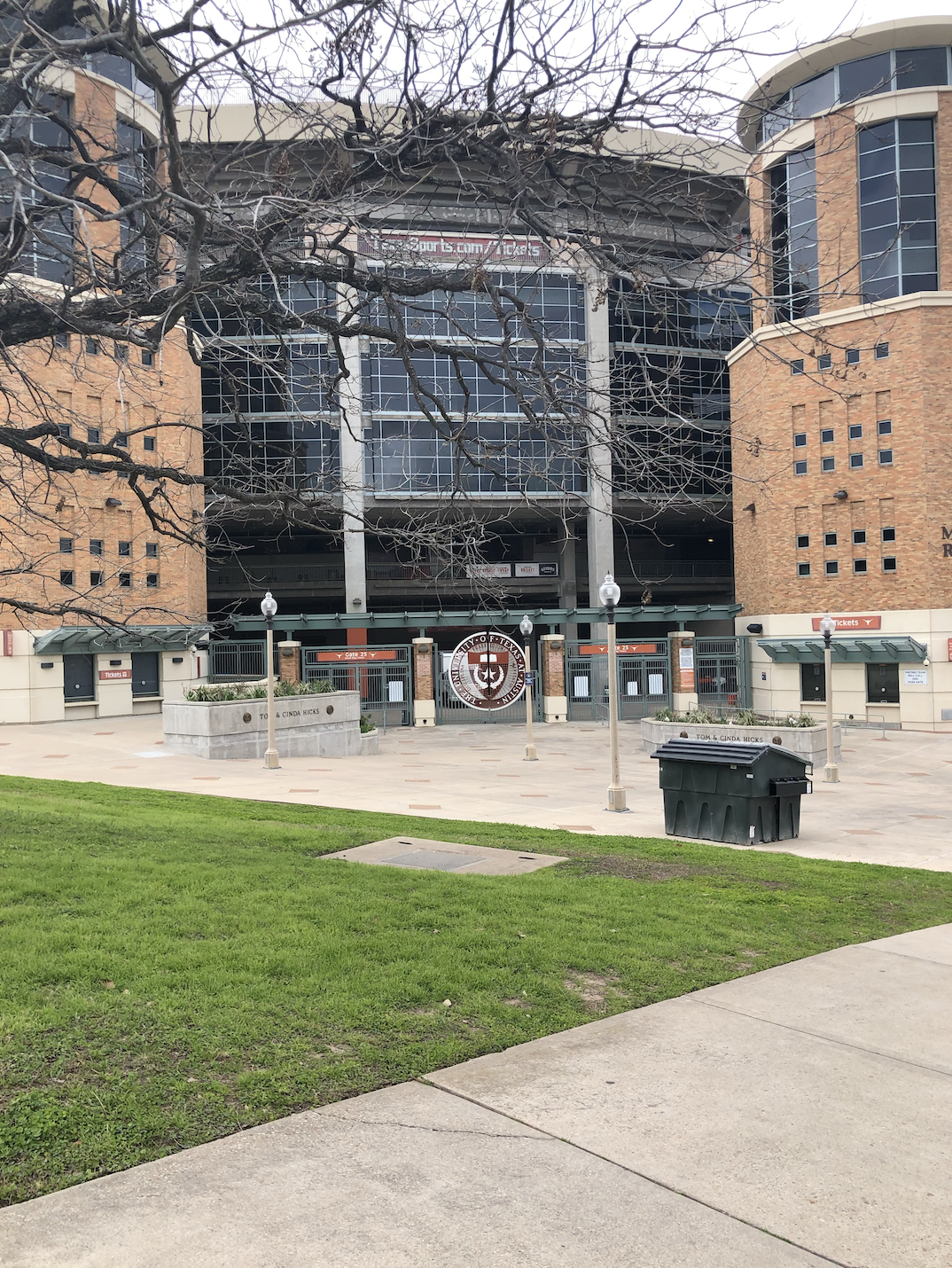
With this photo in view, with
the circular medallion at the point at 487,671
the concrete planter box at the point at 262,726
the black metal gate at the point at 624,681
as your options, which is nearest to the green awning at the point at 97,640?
the circular medallion at the point at 487,671

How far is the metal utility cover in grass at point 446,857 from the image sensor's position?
360 inches

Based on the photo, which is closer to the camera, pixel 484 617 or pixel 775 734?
pixel 775 734

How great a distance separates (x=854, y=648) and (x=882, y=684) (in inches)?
68.7

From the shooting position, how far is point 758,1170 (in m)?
3.67

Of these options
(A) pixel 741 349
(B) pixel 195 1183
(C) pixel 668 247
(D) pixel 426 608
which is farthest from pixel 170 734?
(D) pixel 426 608


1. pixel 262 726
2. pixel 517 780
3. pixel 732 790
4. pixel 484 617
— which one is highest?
pixel 484 617

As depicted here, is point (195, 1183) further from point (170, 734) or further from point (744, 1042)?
point (170, 734)

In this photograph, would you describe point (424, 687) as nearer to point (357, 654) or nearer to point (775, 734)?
point (357, 654)

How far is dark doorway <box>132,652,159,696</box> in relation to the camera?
131 feet

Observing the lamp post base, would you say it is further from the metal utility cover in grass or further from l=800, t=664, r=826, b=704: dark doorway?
l=800, t=664, r=826, b=704: dark doorway

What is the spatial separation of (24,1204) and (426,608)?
192ft

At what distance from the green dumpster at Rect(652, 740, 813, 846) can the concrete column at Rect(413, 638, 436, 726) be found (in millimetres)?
22892

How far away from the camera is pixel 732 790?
1284cm

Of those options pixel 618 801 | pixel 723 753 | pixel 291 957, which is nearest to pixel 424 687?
pixel 618 801
